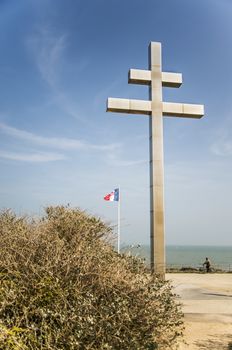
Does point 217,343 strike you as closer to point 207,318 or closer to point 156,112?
point 207,318

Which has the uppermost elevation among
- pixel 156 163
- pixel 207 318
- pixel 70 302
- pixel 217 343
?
pixel 156 163

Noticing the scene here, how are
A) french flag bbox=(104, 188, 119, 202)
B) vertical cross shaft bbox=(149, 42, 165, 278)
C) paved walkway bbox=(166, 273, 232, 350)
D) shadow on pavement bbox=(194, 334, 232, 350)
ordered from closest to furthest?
1. shadow on pavement bbox=(194, 334, 232, 350)
2. paved walkway bbox=(166, 273, 232, 350)
3. vertical cross shaft bbox=(149, 42, 165, 278)
4. french flag bbox=(104, 188, 119, 202)

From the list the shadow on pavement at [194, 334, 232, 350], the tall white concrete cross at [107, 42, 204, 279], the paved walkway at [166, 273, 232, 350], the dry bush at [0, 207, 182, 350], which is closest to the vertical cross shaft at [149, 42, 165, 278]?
the tall white concrete cross at [107, 42, 204, 279]

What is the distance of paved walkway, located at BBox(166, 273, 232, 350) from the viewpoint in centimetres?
767

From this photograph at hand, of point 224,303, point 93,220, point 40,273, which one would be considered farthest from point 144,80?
point 40,273

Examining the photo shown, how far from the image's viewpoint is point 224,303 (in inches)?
500

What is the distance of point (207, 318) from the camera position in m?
10.1

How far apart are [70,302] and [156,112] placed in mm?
8072

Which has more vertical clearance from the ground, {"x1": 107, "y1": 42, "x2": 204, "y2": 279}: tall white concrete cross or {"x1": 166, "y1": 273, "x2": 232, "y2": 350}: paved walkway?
{"x1": 107, "y1": 42, "x2": 204, "y2": 279}: tall white concrete cross

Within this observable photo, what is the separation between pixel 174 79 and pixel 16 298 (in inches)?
374

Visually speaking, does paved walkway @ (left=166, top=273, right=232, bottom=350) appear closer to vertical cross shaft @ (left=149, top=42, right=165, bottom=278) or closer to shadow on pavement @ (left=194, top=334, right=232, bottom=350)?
shadow on pavement @ (left=194, top=334, right=232, bottom=350)

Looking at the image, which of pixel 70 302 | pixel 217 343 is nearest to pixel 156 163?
pixel 217 343

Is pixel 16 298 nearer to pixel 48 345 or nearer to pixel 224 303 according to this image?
pixel 48 345

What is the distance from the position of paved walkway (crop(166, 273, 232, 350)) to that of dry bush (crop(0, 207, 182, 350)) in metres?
1.78
